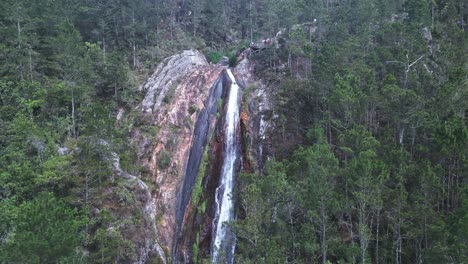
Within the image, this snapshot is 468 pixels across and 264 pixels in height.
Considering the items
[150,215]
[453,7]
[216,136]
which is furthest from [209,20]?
[150,215]

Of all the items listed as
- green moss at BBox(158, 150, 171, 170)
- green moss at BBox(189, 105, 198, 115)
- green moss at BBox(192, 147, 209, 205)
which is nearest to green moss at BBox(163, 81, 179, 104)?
green moss at BBox(189, 105, 198, 115)

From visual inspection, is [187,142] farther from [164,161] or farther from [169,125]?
[164,161]

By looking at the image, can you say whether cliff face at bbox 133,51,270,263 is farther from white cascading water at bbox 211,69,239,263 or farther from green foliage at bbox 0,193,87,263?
green foliage at bbox 0,193,87,263

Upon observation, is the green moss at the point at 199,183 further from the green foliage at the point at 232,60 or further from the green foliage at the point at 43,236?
the green foliage at the point at 232,60

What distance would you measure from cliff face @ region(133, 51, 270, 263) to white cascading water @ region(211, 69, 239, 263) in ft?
2.09

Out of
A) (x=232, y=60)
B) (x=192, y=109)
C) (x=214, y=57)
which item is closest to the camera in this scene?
(x=192, y=109)

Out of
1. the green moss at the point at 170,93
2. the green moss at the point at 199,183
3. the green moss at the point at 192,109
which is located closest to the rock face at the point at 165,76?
the green moss at the point at 170,93

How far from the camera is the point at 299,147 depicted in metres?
33.2

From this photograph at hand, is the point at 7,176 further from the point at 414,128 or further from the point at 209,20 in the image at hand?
the point at 209,20

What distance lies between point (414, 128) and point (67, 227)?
24.7 meters

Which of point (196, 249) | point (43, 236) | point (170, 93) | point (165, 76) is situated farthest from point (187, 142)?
point (43, 236)

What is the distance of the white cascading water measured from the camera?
32.0m

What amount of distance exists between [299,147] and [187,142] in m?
10.9

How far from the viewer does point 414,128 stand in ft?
94.9
